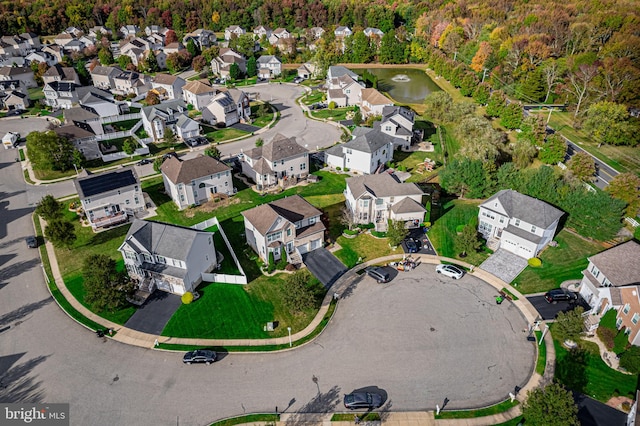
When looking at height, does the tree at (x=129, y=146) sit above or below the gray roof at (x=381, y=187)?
below

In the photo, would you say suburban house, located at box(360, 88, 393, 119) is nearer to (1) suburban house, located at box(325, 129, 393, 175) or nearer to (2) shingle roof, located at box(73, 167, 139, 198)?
(1) suburban house, located at box(325, 129, 393, 175)

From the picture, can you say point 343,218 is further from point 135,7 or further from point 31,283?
point 135,7

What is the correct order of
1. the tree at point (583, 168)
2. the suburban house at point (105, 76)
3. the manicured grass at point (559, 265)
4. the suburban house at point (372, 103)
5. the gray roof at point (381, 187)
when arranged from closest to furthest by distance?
the manicured grass at point (559, 265) → the gray roof at point (381, 187) → the tree at point (583, 168) → the suburban house at point (372, 103) → the suburban house at point (105, 76)

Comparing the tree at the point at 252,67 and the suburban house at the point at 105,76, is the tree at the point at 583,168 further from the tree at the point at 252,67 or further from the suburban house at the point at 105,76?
the suburban house at the point at 105,76

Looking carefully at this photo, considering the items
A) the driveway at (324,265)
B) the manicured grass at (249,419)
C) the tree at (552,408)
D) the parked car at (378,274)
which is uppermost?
the tree at (552,408)

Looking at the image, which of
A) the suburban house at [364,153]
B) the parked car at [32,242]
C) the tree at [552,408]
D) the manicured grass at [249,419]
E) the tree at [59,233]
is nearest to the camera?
the tree at [552,408]

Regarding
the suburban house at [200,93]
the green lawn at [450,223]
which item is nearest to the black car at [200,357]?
the green lawn at [450,223]

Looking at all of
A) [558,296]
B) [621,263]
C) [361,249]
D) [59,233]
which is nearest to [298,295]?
[361,249]
